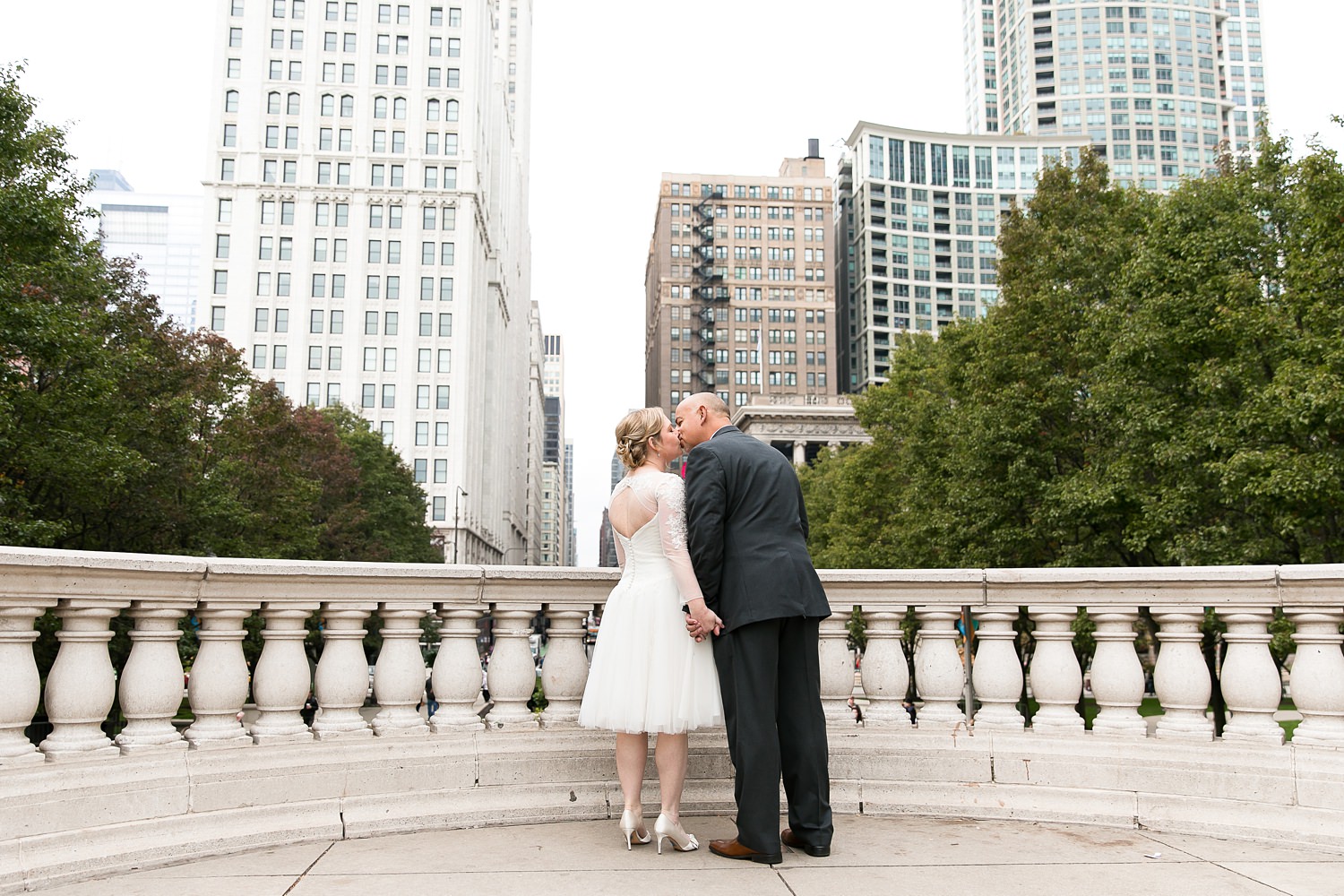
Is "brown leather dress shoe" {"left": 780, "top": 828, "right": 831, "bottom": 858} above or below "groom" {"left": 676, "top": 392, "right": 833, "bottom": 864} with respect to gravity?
below

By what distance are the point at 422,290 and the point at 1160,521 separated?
81.1m

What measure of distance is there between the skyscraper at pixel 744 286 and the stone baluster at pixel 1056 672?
12202 cm

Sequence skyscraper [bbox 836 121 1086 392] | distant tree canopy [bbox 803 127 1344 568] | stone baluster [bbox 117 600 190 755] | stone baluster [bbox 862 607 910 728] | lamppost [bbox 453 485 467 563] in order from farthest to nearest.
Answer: skyscraper [bbox 836 121 1086 392], lamppost [bbox 453 485 467 563], distant tree canopy [bbox 803 127 1344 568], stone baluster [bbox 862 607 910 728], stone baluster [bbox 117 600 190 755]

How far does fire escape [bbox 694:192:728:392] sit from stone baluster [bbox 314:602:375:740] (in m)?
125

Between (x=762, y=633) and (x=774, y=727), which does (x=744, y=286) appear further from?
(x=774, y=727)

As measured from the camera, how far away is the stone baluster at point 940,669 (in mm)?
6016

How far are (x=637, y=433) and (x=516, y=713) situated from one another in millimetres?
1843

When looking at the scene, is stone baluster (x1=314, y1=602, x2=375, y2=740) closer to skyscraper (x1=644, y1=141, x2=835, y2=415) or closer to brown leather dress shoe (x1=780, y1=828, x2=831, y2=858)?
brown leather dress shoe (x1=780, y1=828, x2=831, y2=858)

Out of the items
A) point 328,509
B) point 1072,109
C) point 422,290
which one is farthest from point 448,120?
point 1072,109

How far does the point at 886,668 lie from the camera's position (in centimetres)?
604

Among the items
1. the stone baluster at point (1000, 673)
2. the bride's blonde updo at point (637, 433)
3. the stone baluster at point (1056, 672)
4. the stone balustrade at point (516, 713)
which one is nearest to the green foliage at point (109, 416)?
the stone balustrade at point (516, 713)

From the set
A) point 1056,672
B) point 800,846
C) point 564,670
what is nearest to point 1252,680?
point 1056,672

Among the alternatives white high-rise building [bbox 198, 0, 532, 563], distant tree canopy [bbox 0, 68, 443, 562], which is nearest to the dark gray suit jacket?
distant tree canopy [bbox 0, 68, 443, 562]

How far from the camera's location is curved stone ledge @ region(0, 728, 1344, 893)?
4.50m
